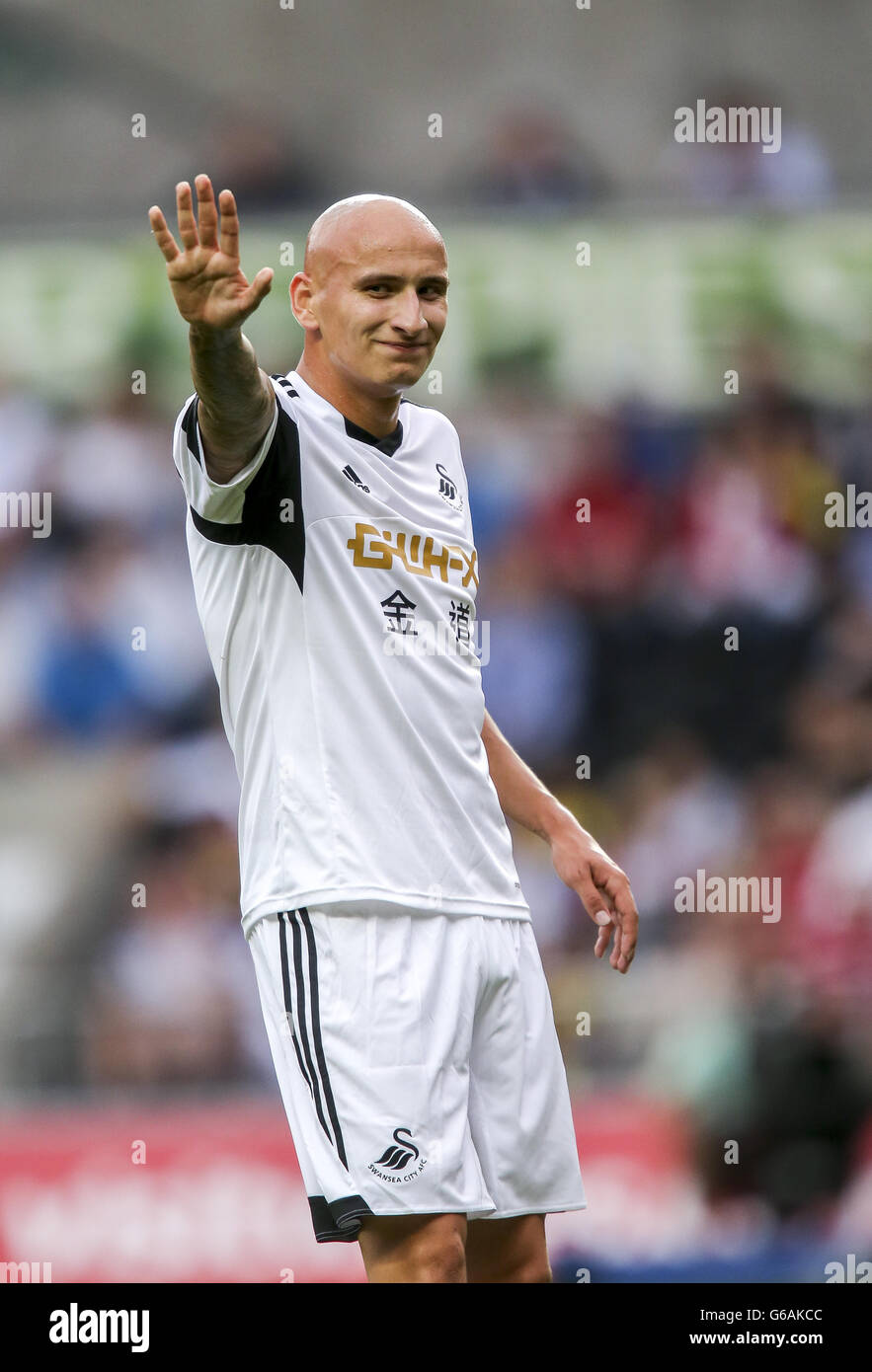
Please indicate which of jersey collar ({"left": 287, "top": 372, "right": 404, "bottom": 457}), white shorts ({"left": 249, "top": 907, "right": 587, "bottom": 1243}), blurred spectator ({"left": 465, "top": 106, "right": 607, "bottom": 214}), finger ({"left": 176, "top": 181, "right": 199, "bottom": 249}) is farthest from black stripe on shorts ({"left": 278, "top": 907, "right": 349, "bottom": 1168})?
blurred spectator ({"left": 465, "top": 106, "right": 607, "bottom": 214})

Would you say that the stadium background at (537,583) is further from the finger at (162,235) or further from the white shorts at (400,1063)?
the finger at (162,235)

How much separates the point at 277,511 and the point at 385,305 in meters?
0.41

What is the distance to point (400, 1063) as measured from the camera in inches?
108

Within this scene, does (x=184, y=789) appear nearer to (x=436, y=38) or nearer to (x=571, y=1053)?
(x=571, y=1053)

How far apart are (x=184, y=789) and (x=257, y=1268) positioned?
→ 2.06 m

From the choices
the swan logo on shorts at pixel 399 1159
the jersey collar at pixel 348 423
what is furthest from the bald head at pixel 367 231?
the swan logo on shorts at pixel 399 1159

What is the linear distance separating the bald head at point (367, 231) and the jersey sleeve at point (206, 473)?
379 mm

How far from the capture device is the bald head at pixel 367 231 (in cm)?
298

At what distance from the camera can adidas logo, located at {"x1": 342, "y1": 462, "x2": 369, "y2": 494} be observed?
2.93 m

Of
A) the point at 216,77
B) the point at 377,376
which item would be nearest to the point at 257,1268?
the point at 377,376

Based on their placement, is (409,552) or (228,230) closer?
(228,230)
